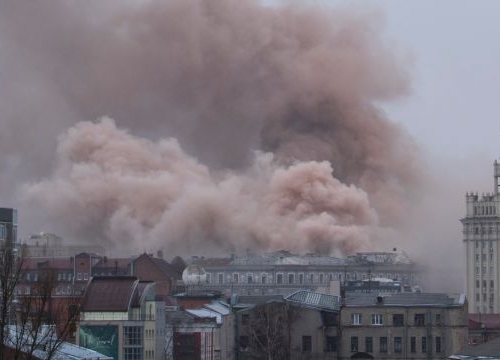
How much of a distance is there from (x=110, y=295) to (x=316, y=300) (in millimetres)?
10278

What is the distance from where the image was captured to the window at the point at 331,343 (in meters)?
77.7

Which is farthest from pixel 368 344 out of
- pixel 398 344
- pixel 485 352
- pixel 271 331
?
pixel 485 352

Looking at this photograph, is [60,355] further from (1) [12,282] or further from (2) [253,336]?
(2) [253,336]

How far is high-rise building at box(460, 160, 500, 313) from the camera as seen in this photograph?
134500 millimetres

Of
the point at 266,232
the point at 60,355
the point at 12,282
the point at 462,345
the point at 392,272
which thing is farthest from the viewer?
the point at 266,232

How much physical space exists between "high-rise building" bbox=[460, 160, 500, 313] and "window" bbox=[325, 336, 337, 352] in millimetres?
55377

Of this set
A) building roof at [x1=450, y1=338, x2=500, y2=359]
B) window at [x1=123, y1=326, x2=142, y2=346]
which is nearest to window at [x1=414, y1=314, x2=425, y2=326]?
window at [x1=123, y1=326, x2=142, y2=346]

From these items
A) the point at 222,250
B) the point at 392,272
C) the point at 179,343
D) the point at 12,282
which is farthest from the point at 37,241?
the point at 12,282

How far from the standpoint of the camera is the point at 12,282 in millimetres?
40906

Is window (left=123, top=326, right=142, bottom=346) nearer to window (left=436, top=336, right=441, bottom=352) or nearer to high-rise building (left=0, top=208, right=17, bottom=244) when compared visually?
high-rise building (left=0, top=208, right=17, bottom=244)

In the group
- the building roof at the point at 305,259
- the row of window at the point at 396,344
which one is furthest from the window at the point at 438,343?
the building roof at the point at 305,259

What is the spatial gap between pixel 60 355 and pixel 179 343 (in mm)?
21397

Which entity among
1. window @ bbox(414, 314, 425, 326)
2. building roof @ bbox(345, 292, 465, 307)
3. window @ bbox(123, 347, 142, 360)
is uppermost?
building roof @ bbox(345, 292, 465, 307)

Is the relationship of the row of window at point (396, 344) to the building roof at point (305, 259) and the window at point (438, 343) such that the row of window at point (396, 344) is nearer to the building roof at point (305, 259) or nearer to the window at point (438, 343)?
the window at point (438, 343)
